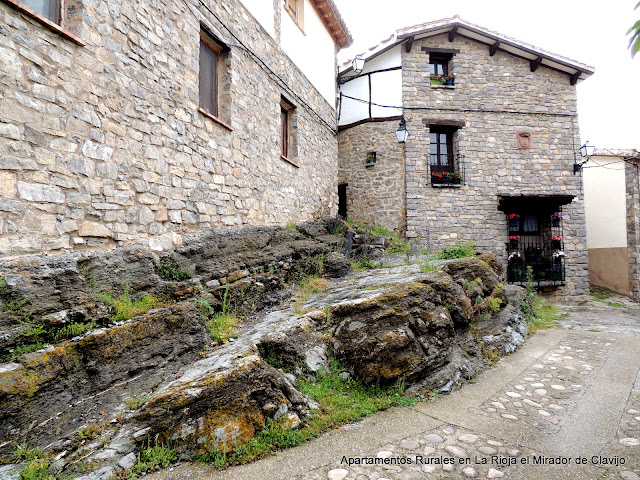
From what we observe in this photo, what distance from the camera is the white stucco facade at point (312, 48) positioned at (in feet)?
25.1

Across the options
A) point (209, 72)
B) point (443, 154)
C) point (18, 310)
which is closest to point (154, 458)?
point (18, 310)

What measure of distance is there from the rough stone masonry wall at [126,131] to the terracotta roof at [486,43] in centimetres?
526

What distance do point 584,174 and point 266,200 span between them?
1104cm

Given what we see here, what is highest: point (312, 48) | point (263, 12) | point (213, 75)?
point (312, 48)

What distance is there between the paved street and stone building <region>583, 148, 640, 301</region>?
868 cm

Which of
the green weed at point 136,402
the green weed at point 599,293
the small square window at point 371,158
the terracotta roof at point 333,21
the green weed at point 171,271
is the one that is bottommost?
the green weed at point 599,293

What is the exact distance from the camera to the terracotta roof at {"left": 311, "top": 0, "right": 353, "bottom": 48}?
8977 millimetres

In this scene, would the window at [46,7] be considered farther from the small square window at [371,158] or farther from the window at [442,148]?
the window at [442,148]

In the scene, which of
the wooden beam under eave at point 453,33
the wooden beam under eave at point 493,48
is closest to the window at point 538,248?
the wooden beam under eave at point 493,48

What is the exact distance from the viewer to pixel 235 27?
573 centimetres

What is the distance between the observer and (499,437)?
2.89 m

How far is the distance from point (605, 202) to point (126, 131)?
1377cm

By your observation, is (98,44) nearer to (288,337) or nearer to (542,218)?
(288,337)

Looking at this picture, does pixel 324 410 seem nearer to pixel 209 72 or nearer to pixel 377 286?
pixel 377 286
